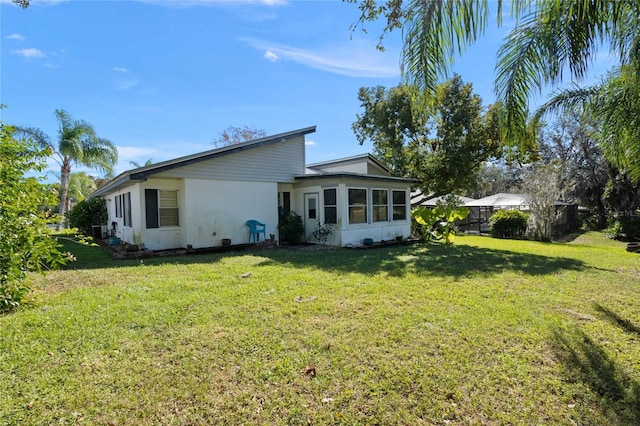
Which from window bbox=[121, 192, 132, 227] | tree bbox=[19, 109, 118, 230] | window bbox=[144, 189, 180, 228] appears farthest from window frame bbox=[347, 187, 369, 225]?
tree bbox=[19, 109, 118, 230]

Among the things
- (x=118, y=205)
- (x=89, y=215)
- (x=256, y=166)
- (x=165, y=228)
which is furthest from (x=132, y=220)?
(x=89, y=215)

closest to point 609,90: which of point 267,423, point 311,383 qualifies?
point 311,383

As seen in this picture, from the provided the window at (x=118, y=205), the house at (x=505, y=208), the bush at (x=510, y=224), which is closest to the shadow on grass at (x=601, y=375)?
the window at (x=118, y=205)

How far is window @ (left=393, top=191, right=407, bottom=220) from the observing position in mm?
15430

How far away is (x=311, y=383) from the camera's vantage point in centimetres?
318

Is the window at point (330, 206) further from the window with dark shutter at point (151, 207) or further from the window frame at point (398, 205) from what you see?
the window with dark shutter at point (151, 207)

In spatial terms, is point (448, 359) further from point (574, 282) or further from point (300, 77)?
point (300, 77)

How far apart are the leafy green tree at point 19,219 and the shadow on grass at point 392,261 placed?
3.87 metres

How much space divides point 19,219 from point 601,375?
7.86 meters

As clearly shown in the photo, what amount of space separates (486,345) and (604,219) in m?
33.3

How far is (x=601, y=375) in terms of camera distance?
335 centimetres

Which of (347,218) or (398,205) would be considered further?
(398,205)

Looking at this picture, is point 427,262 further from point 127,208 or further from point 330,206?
point 127,208

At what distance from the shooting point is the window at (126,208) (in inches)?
508
